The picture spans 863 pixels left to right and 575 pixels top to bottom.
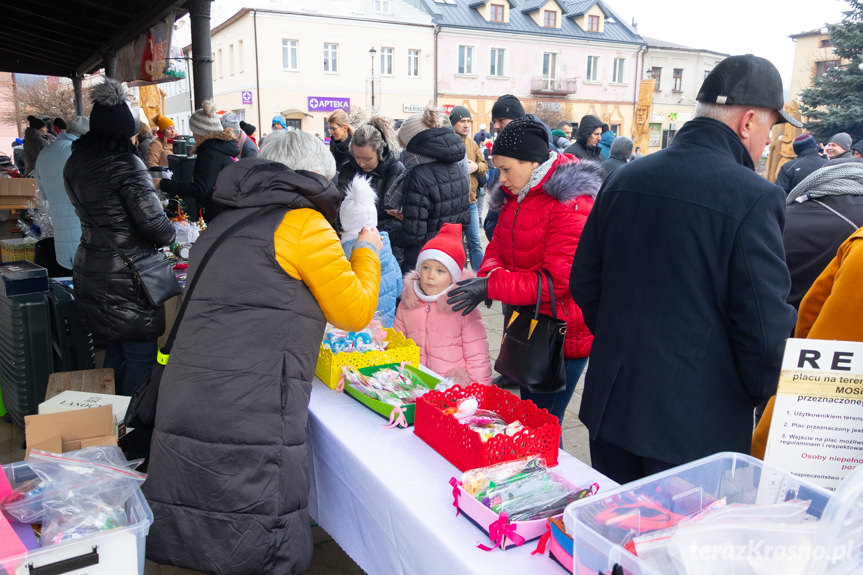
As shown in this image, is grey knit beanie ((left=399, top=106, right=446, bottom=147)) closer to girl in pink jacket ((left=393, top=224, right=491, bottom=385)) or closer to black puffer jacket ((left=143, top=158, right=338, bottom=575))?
girl in pink jacket ((left=393, top=224, right=491, bottom=385))

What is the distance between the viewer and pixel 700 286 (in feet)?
5.17

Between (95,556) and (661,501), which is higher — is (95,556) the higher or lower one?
the lower one

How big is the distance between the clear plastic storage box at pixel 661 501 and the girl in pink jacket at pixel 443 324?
1.48 meters

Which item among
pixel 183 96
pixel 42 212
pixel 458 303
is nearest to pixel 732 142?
pixel 458 303

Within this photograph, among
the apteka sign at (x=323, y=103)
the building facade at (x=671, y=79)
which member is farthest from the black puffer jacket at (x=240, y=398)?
the building facade at (x=671, y=79)

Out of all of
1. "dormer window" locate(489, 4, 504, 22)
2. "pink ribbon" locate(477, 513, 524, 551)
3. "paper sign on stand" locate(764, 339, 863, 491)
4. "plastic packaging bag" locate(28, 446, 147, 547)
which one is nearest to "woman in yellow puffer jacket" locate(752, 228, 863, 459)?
"paper sign on stand" locate(764, 339, 863, 491)

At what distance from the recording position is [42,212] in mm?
5473

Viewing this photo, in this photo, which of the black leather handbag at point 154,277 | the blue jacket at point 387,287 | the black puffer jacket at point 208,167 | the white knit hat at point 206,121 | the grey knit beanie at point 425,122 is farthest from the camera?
the black puffer jacket at point 208,167

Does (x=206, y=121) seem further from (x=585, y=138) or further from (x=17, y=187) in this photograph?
(x=17, y=187)

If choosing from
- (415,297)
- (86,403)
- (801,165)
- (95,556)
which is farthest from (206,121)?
(801,165)

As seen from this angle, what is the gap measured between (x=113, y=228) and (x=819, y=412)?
10.4ft

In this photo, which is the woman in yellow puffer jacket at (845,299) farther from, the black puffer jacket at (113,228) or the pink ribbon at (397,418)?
the black puffer jacket at (113,228)

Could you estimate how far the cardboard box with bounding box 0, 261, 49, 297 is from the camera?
11.2 feet

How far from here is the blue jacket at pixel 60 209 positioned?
4137 millimetres
